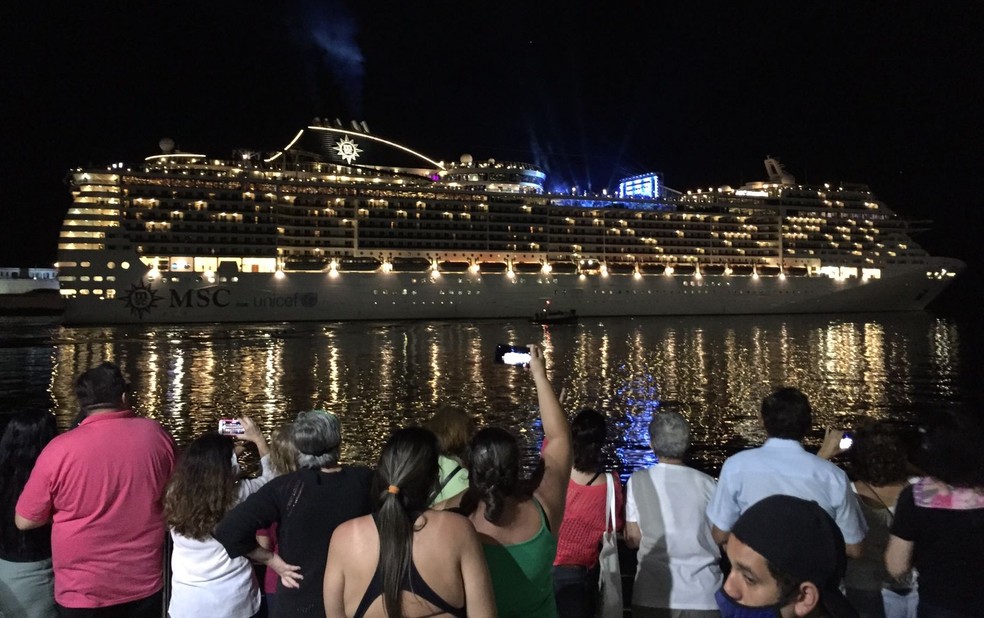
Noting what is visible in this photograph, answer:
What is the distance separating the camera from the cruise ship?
48.0 m

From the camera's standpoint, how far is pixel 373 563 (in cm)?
212

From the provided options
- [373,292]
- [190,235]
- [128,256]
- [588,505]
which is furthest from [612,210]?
[588,505]

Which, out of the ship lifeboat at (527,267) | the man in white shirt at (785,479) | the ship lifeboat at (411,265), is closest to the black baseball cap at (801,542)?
the man in white shirt at (785,479)

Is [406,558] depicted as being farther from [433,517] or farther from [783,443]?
[783,443]

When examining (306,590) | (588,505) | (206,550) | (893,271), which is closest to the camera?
(306,590)

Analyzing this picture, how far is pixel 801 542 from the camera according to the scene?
178cm

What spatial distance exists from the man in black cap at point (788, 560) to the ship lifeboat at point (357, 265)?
165 feet

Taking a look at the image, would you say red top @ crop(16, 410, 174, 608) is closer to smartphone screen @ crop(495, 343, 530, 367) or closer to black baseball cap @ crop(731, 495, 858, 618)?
smartphone screen @ crop(495, 343, 530, 367)

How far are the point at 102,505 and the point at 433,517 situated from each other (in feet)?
5.92

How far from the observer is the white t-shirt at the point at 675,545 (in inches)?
128

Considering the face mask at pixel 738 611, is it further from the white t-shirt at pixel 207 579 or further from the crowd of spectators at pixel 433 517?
the white t-shirt at pixel 207 579

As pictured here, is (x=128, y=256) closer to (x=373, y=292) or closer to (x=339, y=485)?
(x=373, y=292)

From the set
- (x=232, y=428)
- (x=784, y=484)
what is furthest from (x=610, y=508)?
(x=232, y=428)

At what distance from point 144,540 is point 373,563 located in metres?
1.65
